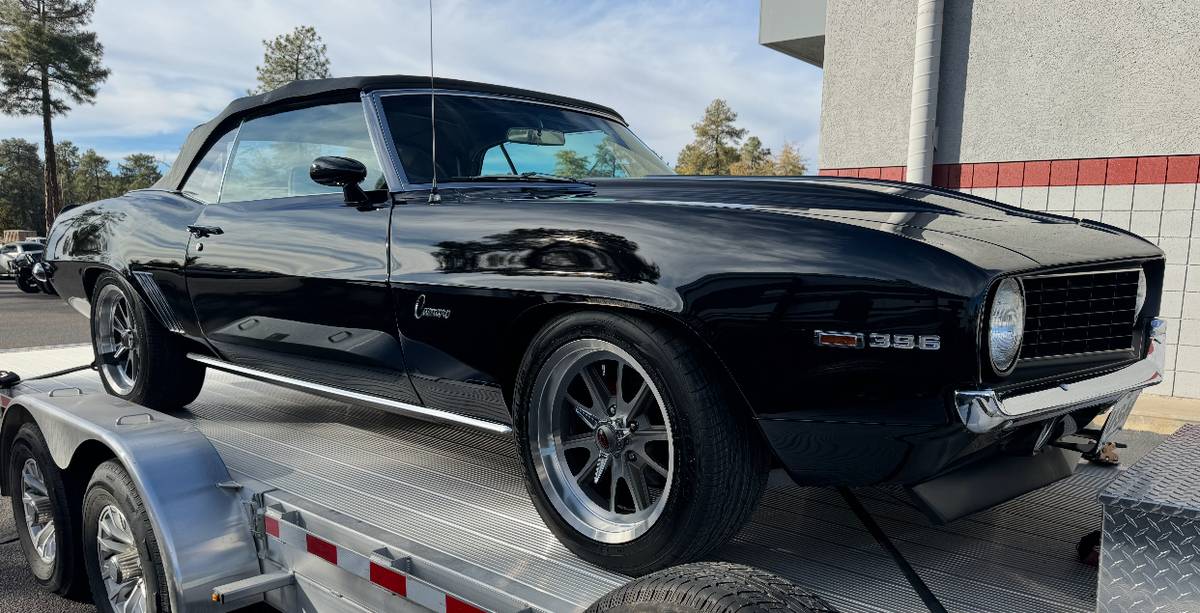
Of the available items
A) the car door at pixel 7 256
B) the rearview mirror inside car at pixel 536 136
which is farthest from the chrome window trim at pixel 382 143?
the car door at pixel 7 256

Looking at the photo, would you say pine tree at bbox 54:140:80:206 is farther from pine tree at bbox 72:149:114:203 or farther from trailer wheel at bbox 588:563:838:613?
trailer wheel at bbox 588:563:838:613

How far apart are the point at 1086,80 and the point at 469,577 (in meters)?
7.47

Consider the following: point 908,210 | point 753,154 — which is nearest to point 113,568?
point 908,210

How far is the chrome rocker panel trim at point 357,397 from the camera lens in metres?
2.38

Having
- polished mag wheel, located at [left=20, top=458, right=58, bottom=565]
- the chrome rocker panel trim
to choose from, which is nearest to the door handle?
the chrome rocker panel trim

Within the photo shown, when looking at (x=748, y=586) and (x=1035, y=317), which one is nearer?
(x=748, y=586)

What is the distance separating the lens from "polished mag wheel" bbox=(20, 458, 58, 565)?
3.16 metres

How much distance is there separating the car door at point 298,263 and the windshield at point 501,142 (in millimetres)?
149

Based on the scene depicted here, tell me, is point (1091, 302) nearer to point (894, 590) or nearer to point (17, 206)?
point (894, 590)

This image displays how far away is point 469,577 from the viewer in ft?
5.95

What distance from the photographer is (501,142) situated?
293 centimetres

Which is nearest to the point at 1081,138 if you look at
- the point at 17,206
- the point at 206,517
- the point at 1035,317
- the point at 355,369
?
the point at 1035,317

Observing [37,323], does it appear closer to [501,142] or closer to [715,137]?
[501,142]

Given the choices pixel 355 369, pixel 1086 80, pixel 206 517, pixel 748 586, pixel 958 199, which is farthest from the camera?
pixel 1086 80
